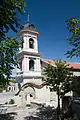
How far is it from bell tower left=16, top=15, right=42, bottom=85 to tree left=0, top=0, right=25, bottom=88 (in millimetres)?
20298

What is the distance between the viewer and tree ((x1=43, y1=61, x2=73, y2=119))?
13.6 metres

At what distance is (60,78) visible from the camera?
1373cm

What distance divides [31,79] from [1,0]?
2332 centimetres

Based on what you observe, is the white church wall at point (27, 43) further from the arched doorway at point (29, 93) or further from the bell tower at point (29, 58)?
the arched doorway at point (29, 93)

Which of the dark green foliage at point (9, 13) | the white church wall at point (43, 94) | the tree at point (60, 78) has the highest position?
the dark green foliage at point (9, 13)

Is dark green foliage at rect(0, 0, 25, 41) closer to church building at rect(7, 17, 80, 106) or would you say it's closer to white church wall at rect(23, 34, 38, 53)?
church building at rect(7, 17, 80, 106)

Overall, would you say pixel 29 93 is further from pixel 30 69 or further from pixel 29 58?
pixel 29 58

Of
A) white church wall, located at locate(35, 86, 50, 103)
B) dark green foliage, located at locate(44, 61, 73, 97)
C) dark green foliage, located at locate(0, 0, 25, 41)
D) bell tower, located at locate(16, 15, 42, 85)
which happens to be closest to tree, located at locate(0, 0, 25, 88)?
dark green foliage, located at locate(0, 0, 25, 41)

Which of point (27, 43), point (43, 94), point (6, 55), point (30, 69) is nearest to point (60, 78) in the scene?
point (6, 55)

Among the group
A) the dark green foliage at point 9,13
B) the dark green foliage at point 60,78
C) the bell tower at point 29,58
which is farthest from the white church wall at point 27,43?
the dark green foliage at point 9,13

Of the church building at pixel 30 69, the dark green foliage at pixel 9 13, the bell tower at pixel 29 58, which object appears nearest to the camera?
the dark green foliage at pixel 9 13

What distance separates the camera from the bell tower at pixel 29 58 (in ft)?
102

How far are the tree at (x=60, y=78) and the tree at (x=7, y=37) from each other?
15.1 ft

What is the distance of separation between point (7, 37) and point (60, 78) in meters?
6.28
